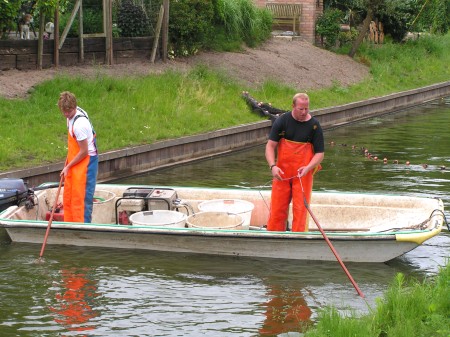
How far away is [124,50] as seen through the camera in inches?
901

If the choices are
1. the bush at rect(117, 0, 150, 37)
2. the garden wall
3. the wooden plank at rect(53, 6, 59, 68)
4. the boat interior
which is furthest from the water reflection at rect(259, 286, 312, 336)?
the bush at rect(117, 0, 150, 37)

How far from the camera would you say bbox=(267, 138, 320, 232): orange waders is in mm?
10852

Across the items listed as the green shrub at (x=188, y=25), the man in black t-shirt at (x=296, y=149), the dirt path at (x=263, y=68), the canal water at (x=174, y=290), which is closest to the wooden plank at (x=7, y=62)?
the dirt path at (x=263, y=68)

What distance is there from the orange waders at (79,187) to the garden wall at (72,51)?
28.5 ft

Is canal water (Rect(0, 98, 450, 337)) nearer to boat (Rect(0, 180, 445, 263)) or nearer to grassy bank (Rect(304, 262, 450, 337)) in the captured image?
boat (Rect(0, 180, 445, 263))

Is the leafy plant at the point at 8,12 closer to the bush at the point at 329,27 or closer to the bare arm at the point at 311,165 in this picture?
the bare arm at the point at 311,165

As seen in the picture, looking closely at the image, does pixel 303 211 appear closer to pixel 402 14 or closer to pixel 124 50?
pixel 124 50

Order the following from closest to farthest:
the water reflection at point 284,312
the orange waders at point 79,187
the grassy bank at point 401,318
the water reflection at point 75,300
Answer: the grassy bank at point 401,318 < the water reflection at point 284,312 < the water reflection at point 75,300 < the orange waders at point 79,187

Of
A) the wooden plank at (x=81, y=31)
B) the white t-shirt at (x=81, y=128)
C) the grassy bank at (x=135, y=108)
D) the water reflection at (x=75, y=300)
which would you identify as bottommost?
the water reflection at (x=75, y=300)

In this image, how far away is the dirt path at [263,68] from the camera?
64.6ft

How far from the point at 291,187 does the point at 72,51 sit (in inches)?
452

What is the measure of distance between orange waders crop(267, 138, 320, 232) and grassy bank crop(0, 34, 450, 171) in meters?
5.37

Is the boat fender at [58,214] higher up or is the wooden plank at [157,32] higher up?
the wooden plank at [157,32]

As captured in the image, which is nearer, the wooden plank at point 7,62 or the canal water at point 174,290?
the canal water at point 174,290
